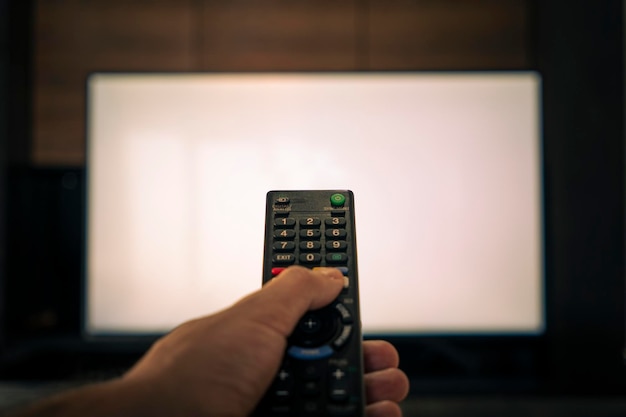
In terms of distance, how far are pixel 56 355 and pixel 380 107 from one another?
715 mm

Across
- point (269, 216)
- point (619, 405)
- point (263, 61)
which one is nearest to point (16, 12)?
point (263, 61)

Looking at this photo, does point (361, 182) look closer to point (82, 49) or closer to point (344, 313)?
point (344, 313)

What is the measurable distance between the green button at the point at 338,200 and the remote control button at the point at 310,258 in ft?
0.18

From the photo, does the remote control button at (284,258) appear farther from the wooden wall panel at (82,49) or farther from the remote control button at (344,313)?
the wooden wall panel at (82,49)

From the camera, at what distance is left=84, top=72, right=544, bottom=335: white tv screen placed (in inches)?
28.3

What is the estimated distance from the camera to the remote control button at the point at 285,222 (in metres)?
0.43

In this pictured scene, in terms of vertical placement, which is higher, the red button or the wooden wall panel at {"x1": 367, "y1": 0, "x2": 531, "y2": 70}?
the wooden wall panel at {"x1": 367, "y1": 0, "x2": 531, "y2": 70}

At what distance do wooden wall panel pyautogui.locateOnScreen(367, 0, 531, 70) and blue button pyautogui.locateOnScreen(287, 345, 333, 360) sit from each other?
96cm

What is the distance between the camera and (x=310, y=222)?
0.43m

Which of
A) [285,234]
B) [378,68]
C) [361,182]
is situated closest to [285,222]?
[285,234]

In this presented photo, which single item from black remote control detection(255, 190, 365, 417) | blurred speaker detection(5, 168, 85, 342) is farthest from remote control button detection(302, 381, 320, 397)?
blurred speaker detection(5, 168, 85, 342)

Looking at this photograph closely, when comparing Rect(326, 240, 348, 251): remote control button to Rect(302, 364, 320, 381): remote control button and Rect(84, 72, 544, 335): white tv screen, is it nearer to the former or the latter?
Rect(302, 364, 320, 381): remote control button

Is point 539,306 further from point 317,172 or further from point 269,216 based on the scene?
point 269,216

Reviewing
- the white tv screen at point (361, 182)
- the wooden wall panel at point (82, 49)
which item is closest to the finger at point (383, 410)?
the white tv screen at point (361, 182)
